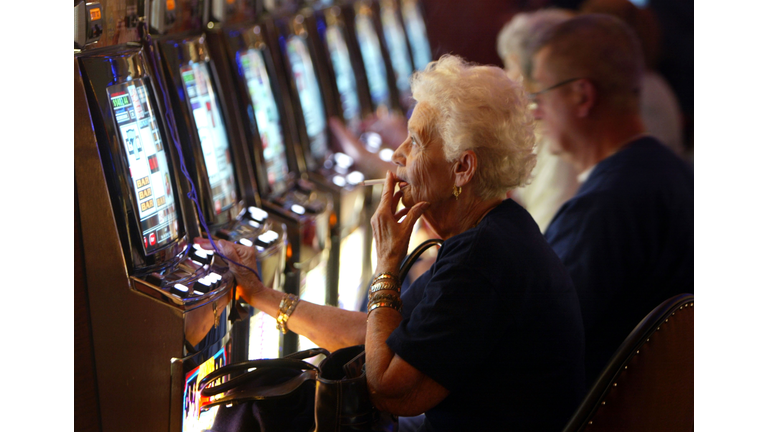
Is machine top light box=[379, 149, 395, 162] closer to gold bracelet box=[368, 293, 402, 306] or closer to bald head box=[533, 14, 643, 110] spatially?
bald head box=[533, 14, 643, 110]

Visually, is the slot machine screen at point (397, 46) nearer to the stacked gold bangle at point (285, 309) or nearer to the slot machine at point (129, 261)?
the stacked gold bangle at point (285, 309)

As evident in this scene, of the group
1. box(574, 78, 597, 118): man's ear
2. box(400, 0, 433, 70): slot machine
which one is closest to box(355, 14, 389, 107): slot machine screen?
box(400, 0, 433, 70): slot machine

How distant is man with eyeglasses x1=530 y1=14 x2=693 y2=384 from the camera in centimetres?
230

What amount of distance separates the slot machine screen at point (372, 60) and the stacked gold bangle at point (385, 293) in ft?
8.60

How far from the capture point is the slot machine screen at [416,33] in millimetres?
5172

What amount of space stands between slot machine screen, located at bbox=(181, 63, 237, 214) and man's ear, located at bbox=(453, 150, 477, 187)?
2.35 feet

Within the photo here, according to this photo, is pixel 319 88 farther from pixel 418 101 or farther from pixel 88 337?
pixel 88 337

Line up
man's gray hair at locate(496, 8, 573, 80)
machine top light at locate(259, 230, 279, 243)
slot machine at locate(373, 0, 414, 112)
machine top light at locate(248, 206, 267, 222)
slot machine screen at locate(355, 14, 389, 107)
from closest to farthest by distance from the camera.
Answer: machine top light at locate(259, 230, 279, 243) < machine top light at locate(248, 206, 267, 222) < man's gray hair at locate(496, 8, 573, 80) < slot machine screen at locate(355, 14, 389, 107) < slot machine at locate(373, 0, 414, 112)

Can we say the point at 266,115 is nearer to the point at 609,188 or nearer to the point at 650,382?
the point at 609,188

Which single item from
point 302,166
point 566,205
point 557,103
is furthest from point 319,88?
point 566,205

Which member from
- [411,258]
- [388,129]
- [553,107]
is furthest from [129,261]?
[388,129]

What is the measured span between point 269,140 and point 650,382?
154cm

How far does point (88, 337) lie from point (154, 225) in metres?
0.28

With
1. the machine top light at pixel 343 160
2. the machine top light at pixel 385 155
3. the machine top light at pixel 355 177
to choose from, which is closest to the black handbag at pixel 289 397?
the machine top light at pixel 355 177
